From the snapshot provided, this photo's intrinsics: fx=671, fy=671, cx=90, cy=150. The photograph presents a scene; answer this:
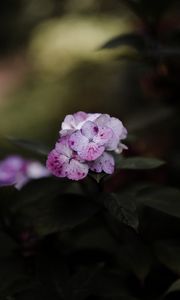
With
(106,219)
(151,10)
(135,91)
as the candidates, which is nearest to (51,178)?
(106,219)

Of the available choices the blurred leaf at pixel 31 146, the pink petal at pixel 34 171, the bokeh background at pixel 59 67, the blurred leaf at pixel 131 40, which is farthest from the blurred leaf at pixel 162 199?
the bokeh background at pixel 59 67

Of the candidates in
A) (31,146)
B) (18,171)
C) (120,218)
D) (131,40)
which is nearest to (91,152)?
(120,218)

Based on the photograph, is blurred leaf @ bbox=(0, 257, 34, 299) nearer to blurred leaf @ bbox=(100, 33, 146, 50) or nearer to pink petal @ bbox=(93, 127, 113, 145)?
pink petal @ bbox=(93, 127, 113, 145)

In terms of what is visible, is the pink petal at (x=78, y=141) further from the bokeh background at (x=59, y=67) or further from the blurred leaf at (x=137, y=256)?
the bokeh background at (x=59, y=67)

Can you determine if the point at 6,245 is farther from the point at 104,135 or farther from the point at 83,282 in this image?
the point at 104,135

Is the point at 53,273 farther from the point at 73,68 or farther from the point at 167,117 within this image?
the point at 73,68
